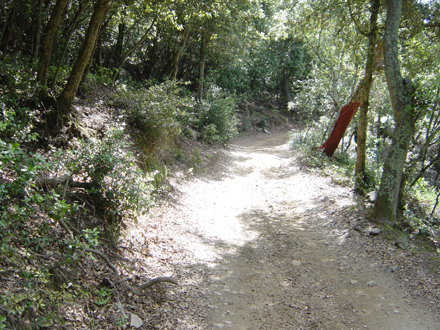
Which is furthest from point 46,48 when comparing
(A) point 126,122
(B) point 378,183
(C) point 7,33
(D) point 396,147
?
(B) point 378,183

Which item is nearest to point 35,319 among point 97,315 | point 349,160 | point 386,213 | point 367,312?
point 97,315

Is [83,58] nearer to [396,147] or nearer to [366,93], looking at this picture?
[396,147]

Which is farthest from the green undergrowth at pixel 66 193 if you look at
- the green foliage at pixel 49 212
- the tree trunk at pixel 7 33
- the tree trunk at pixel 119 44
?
the tree trunk at pixel 119 44

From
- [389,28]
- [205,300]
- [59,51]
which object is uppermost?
[389,28]

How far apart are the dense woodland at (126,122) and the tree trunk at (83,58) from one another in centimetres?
2

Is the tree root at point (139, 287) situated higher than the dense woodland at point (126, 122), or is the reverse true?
the dense woodland at point (126, 122)

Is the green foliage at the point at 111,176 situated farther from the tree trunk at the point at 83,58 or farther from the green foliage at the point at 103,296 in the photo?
the tree trunk at the point at 83,58

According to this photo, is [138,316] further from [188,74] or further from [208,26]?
[188,74]

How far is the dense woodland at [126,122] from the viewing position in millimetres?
3325

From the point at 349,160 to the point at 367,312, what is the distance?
10.00 metres

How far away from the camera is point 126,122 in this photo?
9008 mm

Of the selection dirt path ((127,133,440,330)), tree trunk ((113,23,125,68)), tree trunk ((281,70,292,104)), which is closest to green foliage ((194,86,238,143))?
tree trunk ((113,23,125,68))

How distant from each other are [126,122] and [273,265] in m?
5.73

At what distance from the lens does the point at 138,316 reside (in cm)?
393
